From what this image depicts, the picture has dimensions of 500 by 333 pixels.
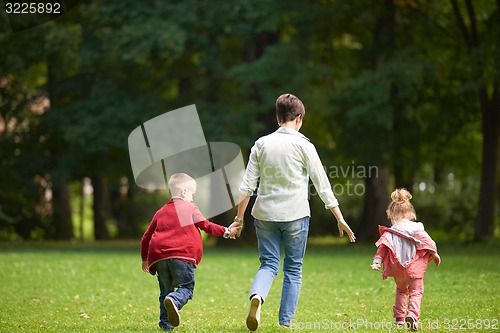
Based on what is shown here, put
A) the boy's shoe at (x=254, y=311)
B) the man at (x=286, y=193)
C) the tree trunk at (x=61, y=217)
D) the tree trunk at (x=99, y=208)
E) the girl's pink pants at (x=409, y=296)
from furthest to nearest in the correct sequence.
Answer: the tree trunk at (x=99, y=208) < the tree trunk at (x=61, y=217) < the girl's pink pants at (x=409, y=296) < the man at (x=286, y=193) < the boy's shoe at (x=254, y=311)

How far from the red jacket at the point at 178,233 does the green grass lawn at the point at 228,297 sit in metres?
0.70

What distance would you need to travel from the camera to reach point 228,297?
420 inches

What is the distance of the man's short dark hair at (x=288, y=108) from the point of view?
22.8 feet

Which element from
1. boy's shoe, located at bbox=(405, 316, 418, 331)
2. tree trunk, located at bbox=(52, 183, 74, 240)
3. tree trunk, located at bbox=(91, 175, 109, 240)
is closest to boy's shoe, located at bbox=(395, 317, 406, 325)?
boy's shoe, located at bbox=(405, 316, 418, 331)

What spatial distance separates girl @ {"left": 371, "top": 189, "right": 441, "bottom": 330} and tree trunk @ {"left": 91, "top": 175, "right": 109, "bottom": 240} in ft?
78.2

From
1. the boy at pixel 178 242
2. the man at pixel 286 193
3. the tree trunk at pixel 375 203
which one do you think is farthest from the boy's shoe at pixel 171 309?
the tree trunk at pixel 375 203

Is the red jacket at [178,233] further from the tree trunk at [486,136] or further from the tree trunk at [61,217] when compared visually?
the tree trunk at [61,217]

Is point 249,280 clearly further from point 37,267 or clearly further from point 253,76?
point 253,76

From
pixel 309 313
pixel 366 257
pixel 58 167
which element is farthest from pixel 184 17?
pixel 309 313

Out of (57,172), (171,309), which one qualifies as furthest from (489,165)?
(171,309)

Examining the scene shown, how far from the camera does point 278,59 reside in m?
21.0

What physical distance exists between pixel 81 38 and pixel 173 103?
3167 mm

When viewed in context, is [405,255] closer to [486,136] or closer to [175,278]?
[175,278]

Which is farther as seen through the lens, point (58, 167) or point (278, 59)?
point (58, 167)
